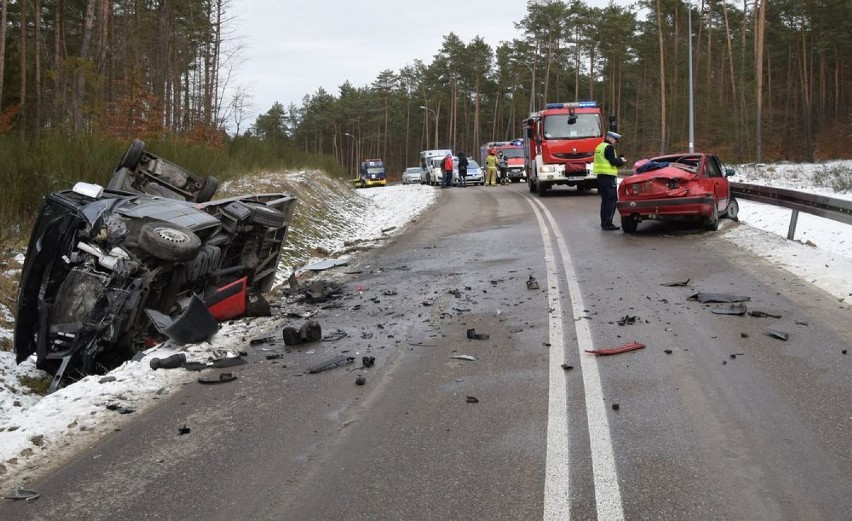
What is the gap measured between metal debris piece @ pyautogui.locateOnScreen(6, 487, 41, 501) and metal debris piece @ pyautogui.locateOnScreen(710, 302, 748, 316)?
21.5ft

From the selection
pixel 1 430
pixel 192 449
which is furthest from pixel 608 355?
pixel 1 430

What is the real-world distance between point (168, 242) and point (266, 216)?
6.20 ft

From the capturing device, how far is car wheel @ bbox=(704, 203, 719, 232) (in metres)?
13.9

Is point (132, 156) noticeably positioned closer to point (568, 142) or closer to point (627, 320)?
point (627, 320)

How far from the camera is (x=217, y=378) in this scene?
6.03m

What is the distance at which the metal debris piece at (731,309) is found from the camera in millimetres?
7699

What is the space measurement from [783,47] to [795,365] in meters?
62.5

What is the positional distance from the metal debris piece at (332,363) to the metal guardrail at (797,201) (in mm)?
8368

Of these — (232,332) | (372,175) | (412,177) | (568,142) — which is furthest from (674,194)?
(372,175)

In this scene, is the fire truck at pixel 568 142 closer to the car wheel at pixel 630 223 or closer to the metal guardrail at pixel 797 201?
the metal guardrail at pixel 797 201

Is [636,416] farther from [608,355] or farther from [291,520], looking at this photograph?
[291,520]

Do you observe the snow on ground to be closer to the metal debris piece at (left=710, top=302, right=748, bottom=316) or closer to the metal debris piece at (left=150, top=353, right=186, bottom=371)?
the metal debris piece at (left=150, top=353, right=186, bottom=371)

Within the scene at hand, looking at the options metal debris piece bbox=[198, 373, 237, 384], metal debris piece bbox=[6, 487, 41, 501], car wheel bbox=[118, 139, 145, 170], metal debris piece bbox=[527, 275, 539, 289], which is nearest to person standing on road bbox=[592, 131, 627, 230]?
metal debris piece bbox=[527, 275, 539, 289]

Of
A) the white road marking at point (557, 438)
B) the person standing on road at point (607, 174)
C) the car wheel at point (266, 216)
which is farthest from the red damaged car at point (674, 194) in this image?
the car wheel at point (266, 216)
